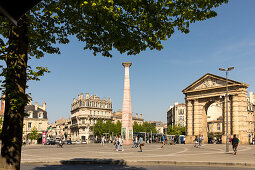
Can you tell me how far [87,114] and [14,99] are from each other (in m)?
111

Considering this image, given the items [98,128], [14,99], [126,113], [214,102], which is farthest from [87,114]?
[14,99]

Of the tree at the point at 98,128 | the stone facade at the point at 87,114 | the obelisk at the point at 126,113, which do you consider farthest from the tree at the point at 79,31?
the stone facade at the point at 87,114

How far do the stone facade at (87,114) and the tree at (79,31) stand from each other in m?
107

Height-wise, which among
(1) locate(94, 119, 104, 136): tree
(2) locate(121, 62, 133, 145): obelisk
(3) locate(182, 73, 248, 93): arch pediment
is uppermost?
(3) locate(182, 73, 248, 93): arch pediment

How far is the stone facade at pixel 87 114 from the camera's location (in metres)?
116

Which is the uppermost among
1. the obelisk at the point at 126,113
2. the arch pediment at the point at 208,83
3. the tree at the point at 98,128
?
the arch pediment at the point at 208,83

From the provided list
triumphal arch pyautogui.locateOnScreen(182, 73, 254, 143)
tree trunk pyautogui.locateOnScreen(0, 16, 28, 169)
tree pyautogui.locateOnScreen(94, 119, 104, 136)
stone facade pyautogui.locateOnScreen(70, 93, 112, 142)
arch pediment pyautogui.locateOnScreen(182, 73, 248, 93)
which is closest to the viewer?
tree trunk pyautogui.locateOnScreen(0, 16, 28, 169)

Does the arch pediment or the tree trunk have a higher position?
the arch pediment

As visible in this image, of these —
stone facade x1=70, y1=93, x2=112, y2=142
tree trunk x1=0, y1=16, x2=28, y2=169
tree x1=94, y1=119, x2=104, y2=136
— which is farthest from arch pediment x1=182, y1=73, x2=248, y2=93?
stone facade x1=70, y1=93, x2=112, y2=142

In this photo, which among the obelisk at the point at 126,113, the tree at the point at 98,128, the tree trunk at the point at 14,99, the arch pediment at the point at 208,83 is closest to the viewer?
the tree trunk at the point at 14,99

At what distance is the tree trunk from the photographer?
22.3 ft

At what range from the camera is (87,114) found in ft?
382

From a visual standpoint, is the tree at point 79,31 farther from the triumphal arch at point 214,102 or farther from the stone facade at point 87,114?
the stone facade at point 87,114

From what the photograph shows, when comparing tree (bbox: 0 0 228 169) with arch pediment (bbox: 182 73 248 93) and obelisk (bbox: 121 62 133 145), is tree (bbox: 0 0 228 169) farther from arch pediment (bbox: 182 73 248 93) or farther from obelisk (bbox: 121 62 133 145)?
arch pediment (bbox: 182 73 248 93)
